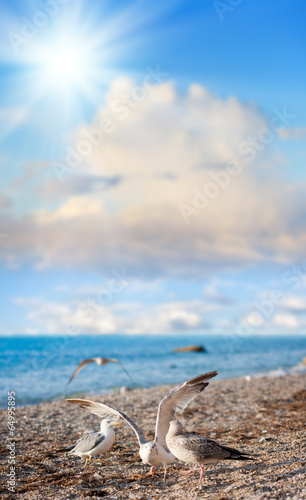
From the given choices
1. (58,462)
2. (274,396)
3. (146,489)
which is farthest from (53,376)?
(146,489)

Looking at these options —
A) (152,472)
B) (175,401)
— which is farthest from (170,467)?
(175,401)

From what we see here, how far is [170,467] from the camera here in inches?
295

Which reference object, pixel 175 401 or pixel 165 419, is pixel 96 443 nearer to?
pixel 165 419

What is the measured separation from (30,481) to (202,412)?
6.42 meters

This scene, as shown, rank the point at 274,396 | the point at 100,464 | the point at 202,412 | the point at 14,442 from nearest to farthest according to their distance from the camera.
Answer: the point at 100,464
the point at 14,442
the point at 202,412
the point at 274,396

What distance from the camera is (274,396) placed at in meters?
15.2

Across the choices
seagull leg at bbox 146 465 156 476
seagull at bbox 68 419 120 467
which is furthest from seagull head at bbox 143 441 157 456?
seagull at bbox 68 419 120 467

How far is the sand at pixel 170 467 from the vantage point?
621 cm

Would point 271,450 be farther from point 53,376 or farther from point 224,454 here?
point 53,376

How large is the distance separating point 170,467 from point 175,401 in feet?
5.63

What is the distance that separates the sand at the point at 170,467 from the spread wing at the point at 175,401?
82 cm

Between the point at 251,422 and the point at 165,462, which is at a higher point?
the point at 165,462

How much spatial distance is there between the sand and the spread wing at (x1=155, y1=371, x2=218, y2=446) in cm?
82

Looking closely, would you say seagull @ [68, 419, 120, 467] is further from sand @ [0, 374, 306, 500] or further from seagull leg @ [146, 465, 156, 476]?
seagull leg @ [146, 465, 156, 476]
